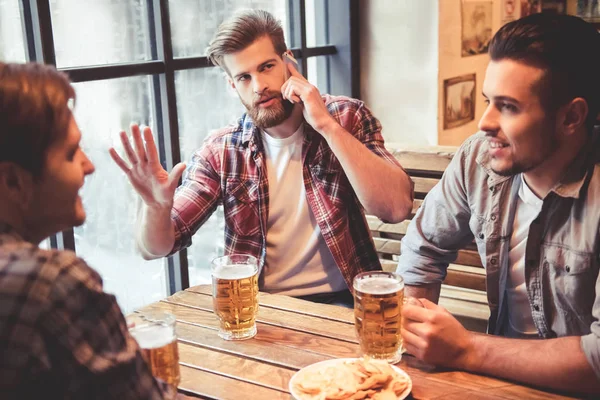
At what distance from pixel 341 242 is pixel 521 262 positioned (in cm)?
62

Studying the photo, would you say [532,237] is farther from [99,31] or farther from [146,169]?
[99,31]

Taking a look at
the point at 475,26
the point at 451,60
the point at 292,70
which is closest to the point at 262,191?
the point at 292,70

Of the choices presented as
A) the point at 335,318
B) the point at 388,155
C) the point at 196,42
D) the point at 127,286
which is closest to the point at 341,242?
the point at 388,155

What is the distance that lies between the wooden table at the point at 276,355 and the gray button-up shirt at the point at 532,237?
26cm

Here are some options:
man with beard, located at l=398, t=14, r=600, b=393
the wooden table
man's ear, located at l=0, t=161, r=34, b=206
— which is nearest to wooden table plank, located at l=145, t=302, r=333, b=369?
the wooden table

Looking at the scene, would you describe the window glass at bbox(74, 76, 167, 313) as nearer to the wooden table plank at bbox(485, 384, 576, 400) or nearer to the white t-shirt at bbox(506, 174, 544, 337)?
the white t-shirt at bbox(506, 174, 544, 337)

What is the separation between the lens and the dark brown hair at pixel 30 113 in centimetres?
89

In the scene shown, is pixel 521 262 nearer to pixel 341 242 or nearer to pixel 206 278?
pixel 341 242

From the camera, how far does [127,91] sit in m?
2.69

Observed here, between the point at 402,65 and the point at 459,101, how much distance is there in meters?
0.46

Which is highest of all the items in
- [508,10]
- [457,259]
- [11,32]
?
[508,10]

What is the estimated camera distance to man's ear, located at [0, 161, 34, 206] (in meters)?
0.92

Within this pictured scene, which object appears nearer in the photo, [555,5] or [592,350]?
[592,350]

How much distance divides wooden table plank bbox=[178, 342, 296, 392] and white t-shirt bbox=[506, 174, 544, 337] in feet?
2.35
